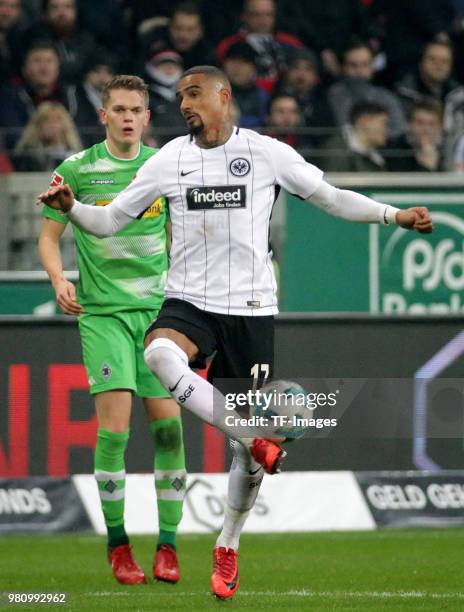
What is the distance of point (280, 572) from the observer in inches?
297

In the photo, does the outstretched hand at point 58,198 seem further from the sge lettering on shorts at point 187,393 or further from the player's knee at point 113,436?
the player's knee at point 113,436

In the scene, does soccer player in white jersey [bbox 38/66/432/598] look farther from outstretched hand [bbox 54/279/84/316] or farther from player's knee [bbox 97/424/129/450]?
player's knee [bbox 97/424/129/450]

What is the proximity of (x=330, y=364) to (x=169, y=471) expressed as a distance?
8.81ft

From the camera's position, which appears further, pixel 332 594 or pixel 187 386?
pixel 332 594

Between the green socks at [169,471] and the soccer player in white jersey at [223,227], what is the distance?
0.88 metres

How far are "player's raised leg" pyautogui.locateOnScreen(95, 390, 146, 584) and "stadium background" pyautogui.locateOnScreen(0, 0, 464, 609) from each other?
1930mm

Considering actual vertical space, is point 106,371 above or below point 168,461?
above

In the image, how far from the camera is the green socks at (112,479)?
726 cm

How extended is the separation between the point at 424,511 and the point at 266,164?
4167 mm

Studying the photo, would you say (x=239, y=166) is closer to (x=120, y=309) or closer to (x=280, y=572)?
(x=120, y=309)

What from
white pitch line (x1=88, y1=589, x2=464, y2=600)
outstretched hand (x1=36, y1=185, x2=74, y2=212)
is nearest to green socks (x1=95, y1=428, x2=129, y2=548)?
white pitch line (x1=88, y1=589, x2=464, y2=600)

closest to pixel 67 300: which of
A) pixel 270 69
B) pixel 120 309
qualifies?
pixel 120 309

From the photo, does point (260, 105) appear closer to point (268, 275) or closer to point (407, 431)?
point (407, 431)

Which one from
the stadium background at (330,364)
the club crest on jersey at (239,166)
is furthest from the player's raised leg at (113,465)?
the stadium background at (330,364)
